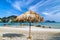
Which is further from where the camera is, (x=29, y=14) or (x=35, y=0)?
(x=35, y=0)

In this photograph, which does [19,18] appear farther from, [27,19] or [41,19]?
[41,19]

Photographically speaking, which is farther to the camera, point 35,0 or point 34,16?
point 35,0

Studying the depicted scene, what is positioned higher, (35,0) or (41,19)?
(35,0)

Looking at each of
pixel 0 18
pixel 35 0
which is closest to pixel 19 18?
pixel 35 0

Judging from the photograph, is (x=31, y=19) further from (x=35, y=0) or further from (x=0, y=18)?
(x=0, y=18)

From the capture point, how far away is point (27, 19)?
5.39m

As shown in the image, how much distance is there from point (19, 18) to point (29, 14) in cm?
41

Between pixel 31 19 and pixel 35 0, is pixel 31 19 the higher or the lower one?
the lower one

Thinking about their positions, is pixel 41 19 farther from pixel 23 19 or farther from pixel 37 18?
pixel 23 19

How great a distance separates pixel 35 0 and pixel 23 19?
500 inches

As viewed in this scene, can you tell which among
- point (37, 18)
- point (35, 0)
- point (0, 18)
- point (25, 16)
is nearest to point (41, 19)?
point (37, 18)

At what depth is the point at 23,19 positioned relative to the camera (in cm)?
548

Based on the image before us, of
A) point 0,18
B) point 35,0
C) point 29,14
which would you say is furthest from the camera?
point 0,18

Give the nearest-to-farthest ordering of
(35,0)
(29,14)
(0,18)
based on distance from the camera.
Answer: (29,14) → (35,0) → (0,18)
